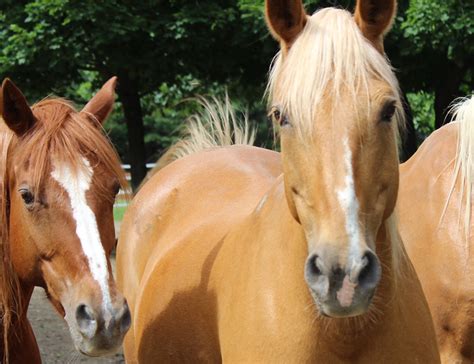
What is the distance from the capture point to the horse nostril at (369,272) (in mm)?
2379

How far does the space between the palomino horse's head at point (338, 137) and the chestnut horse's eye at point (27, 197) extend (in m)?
1.12

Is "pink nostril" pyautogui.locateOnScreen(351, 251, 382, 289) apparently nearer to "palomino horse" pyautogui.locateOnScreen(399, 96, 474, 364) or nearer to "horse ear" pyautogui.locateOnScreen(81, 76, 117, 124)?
"horse ear" pyautogui.locateOnScreen(81, 76, 117, 124)

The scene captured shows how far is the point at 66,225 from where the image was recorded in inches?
126

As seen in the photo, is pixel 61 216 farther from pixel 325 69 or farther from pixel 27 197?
pixel 325 69

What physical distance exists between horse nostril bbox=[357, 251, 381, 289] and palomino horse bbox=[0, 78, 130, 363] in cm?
108

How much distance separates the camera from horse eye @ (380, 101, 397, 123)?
2653 mm

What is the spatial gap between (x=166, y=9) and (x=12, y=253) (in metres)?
7.93

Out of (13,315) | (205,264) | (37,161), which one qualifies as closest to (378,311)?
(205,264)

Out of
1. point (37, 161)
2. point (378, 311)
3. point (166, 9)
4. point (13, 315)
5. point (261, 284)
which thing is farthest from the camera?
point (166, 9)

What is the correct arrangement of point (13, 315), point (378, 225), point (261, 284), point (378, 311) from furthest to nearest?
point (13, 315)
point (261, 284)
point (378, 311)
point (378, 225)

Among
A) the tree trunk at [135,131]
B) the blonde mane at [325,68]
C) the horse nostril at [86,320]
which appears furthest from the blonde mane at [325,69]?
the tree trunk at [135,131]

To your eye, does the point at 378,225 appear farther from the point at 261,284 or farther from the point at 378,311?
the point at 261,284

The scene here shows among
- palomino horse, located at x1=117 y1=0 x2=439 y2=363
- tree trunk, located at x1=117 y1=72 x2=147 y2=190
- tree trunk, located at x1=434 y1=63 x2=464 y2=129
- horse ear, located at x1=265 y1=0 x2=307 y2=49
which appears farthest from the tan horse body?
tree trunk, located at x1=117 y1=72 x2=147 y2=190

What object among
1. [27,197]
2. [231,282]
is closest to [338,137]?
[231,282]
